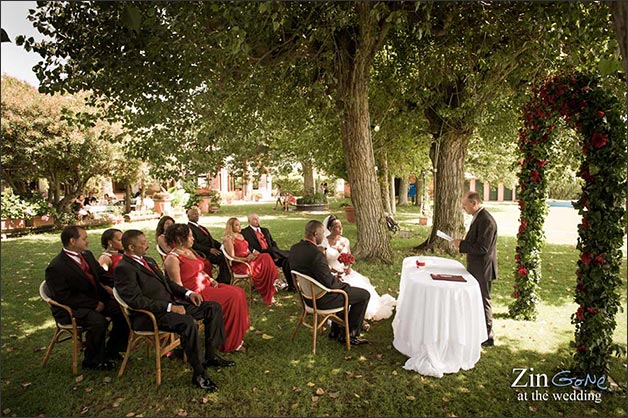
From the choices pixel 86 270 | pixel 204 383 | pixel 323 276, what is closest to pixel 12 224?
pixel 86 270

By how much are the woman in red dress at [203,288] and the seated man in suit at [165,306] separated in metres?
0.32

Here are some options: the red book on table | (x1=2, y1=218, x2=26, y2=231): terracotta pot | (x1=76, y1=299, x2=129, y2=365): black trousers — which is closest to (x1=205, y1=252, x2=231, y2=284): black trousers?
(x1=76, y1=299, x2=129, y2=365): black trousers

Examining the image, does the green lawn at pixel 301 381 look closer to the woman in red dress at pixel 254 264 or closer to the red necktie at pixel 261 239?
the woman in red dress at pixel 254 264

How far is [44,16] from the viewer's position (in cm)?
680

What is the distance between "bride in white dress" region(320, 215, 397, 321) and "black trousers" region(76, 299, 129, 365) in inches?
115

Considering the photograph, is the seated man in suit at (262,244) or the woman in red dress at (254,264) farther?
the seated man in suit at (262,244)

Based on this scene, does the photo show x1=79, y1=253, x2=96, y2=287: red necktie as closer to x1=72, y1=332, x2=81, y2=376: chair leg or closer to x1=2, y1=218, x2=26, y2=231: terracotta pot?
x1=72, y1=332, x2=81, y2=376: chair leg

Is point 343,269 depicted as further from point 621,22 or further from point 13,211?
point 13,211

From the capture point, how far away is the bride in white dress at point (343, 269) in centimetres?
614

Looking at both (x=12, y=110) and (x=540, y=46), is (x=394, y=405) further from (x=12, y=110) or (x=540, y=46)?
(x=12, y=110)

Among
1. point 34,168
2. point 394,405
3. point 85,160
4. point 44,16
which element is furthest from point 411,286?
point 34,168

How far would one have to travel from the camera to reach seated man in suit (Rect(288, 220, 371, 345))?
16.8ft

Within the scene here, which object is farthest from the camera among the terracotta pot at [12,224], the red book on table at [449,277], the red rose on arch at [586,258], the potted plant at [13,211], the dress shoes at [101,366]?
the potted plant at [13,211]

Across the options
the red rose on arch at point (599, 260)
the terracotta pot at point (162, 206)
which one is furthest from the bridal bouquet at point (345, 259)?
the terracotta pot at point (162, 206)
